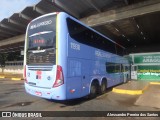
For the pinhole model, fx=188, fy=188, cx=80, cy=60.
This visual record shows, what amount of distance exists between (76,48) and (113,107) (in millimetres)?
3064

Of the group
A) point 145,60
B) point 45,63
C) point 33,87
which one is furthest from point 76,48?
point 145,60

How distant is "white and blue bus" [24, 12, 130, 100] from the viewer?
752 cm

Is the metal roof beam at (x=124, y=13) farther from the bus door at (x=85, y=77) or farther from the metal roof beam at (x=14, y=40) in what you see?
the metal roof beam at (x=14, y=40)

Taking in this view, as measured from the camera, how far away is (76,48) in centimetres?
832

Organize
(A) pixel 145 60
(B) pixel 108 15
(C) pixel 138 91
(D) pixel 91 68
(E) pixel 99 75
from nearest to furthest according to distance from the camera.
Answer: (D) pixel 91 68, (E) pixel 99 75, (C) pixel 138 91, (B) pixel 108 15, (A) pixel 145 60

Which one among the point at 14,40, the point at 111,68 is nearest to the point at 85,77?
the point at 111,68

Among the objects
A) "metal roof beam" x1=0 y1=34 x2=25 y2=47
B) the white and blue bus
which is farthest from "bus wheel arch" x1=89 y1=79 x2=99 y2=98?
"metal roof beam" x1=0 y1=34 x2=25 y2=47

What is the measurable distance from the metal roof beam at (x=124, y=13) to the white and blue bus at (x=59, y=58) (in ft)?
17.1

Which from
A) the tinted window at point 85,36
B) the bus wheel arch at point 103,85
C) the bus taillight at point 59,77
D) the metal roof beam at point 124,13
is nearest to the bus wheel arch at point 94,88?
the bus wheel arch at point 103,85

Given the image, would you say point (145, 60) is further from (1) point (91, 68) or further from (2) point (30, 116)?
(2) point (30, 116)

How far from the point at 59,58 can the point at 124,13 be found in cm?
854

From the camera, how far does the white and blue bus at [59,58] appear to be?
7.52 meters

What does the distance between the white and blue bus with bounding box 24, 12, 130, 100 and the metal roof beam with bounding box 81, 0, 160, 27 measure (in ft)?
17.1

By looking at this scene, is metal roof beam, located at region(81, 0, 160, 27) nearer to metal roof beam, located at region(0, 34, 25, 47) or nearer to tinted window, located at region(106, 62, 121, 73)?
tinted window, located at region(106, 62, 121, 73)
